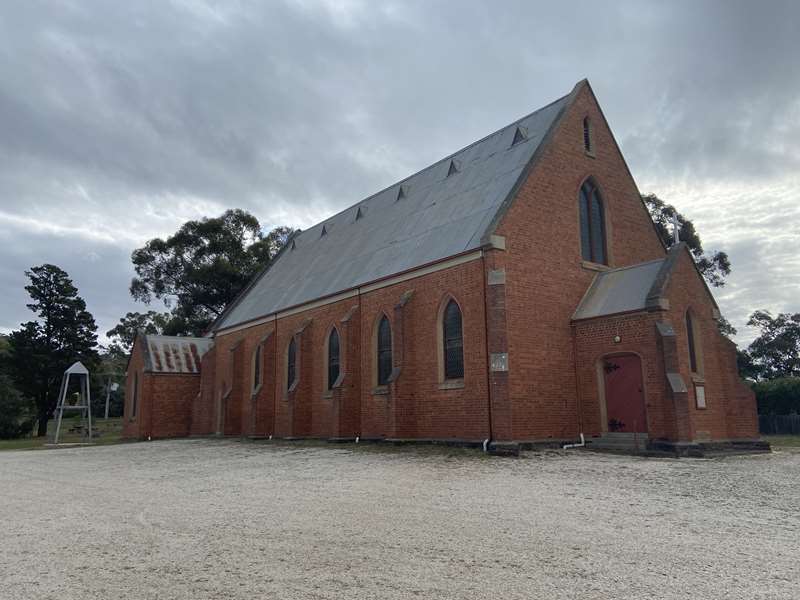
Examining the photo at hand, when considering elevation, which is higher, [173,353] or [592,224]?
[592,224]

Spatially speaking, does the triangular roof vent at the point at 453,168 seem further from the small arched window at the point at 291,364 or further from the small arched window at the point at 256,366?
the small arched window at the point at 256,366

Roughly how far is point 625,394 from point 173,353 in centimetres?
2806

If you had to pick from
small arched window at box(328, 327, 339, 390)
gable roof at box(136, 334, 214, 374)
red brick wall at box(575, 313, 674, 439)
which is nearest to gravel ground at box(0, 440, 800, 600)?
red brick wall at box(575, 313, 674, 439)

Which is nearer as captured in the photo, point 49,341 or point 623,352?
point 623,352

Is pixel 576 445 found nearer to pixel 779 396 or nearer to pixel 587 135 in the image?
pixel 587 135

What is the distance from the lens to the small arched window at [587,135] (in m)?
22.1

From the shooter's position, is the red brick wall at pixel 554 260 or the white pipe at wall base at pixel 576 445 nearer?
the white pipe at wall base at pixel 576 445

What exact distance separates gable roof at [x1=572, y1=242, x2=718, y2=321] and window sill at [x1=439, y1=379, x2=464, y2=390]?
4.17 meters

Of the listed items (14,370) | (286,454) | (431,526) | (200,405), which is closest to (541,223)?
(286,454)

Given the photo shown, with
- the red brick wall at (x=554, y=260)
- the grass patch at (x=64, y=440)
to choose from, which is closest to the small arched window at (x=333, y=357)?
the red brick wall at (x=554, y=260)

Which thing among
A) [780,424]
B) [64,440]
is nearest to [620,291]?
[780,424]

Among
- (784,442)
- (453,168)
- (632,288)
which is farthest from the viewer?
(453,168)

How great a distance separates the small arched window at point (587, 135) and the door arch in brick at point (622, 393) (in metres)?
7.84

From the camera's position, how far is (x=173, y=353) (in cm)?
3766
